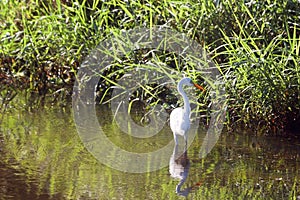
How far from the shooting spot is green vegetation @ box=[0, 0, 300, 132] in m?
6.10

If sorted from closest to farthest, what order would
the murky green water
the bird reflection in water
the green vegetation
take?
1. the murky green water
2. the bird reflection in water
3. the green vegetation

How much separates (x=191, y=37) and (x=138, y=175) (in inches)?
69.9

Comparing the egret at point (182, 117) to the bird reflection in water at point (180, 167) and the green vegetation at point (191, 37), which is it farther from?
the green vegetation at point (191, 37)

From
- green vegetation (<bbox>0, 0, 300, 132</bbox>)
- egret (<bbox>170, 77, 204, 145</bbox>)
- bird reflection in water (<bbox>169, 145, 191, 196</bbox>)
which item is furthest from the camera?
green vegetation (<bbox>0, 0, 300, 132</bbox>)

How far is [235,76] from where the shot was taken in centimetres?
614

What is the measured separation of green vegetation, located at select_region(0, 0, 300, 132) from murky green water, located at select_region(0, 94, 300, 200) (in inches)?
14.6

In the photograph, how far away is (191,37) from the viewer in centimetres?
676

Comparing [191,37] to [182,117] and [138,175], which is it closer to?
[182,117]

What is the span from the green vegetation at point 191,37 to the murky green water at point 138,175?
0.37 metres

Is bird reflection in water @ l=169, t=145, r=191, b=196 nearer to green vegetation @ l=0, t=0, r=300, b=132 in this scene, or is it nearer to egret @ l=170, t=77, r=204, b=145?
egret @ l=170, t=77, r=204, b=145

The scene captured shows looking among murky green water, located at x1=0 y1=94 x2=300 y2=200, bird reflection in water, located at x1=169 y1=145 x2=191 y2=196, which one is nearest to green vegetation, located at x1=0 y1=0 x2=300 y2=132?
murky green water, located at x1=0 y1=94 x2=300 y2=200

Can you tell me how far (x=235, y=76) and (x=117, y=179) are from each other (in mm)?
1425

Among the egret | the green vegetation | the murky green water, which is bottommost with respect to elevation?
the murky green water

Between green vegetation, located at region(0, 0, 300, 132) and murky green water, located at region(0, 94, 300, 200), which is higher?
green vegetation, located at region(0, 0, 300, 132)
